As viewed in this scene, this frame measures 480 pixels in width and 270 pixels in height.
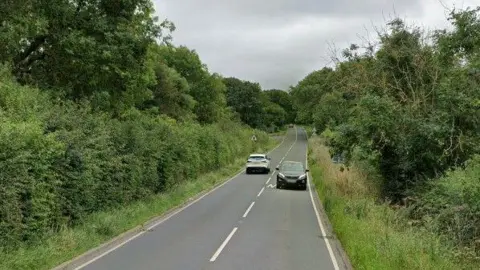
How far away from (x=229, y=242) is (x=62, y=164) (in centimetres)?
493

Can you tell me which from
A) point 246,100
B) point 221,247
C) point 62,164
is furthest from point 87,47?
point 246,100

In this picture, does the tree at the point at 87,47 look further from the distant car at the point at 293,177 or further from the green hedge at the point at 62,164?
the distant car at the point at 293,177

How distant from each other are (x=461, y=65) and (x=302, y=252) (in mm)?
12772

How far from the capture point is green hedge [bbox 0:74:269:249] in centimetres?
966

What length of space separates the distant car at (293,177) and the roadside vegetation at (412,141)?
4418 millimetres

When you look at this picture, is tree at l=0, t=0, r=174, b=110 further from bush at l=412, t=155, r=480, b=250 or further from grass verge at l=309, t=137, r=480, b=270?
bush at l=412, t=155, r=480, b=250

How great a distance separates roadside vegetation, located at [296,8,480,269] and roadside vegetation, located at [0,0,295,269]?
23.2ft

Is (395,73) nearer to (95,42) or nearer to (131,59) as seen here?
(131,59)

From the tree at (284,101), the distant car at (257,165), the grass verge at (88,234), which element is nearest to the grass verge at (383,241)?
the grass verge at (88,234)

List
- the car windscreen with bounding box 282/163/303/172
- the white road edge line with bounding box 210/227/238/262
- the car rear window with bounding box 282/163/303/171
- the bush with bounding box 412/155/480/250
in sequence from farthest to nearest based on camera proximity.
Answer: the car rear window with bounding box 282/163/303/171 < the car windscreen with bounding box 282/163/303/172 < the bush with bounding box 412/155/480/250 < the white road edge line with bounding box 210/227/238/262

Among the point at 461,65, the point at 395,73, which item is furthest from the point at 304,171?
the point at 461,65

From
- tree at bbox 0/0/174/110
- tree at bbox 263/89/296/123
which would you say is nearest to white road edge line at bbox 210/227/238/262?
tree at bbox 0/0/174/110

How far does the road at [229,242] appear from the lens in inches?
419

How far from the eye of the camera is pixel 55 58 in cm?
2459
